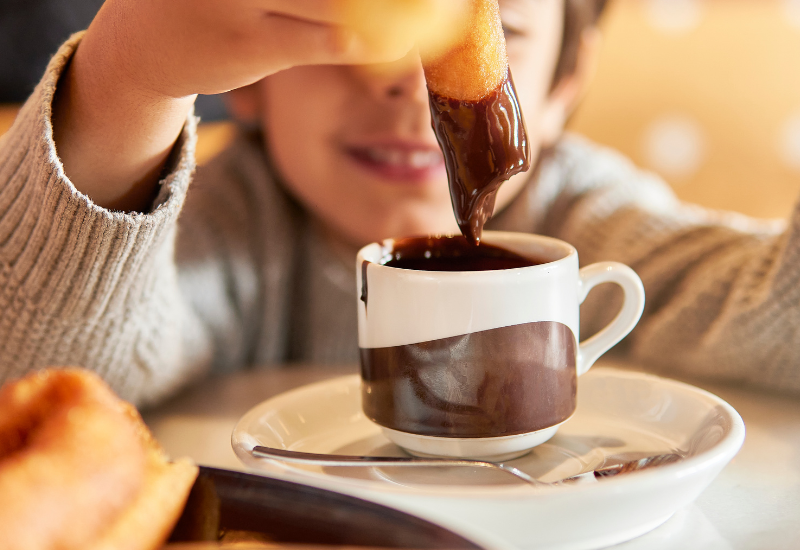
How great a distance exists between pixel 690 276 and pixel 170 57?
0.63 m

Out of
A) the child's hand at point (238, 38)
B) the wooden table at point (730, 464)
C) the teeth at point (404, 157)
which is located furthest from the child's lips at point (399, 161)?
the child's hand at point (238, 38)

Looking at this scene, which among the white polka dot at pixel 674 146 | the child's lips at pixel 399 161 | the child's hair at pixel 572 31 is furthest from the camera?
the white polka dot at pixel 674 146

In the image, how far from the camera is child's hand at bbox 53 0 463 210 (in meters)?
0.40

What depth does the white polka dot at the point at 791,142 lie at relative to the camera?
5.35 ft

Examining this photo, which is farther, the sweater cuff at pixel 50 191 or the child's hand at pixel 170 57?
the sweater cuff at pixel 50 191

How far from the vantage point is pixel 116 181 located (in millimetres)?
568

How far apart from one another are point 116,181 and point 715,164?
150 centimetres

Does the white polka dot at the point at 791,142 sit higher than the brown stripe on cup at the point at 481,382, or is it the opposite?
the brown stripe on cup at the point at 481,382

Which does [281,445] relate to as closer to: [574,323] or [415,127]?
[574,323]

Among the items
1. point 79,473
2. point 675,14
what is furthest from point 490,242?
point 675,14

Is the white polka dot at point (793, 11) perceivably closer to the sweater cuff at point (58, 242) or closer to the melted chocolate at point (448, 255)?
the melted chocolate at point (448, 255)

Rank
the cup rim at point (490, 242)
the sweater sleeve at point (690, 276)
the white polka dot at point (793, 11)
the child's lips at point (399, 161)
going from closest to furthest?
the cup rim at point (490, 242)
the sweater sleeve at point (690, 276)
the child's lips at point (399, 161)
the white polka dot at point (793, 11)

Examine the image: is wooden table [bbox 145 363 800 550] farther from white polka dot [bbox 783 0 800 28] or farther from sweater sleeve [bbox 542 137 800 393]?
white polka dot [bbox 783 0 800 28]

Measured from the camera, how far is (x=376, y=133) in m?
0.80
